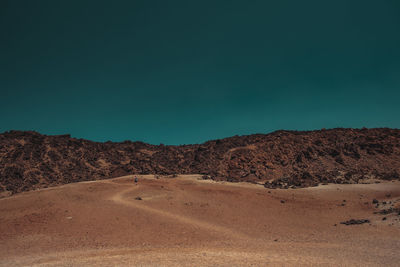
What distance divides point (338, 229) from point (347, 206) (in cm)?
499

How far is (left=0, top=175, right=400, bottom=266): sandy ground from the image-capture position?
7.88 metres

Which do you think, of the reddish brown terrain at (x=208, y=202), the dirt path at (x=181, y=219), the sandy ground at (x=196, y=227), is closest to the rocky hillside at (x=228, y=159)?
the reddish brown terrain at (x=208, y=202)

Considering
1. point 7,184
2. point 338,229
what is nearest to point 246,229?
point 338,229

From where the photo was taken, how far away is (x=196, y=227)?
1180 centimetres

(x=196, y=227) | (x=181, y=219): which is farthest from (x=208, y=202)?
(x=196, y=227)

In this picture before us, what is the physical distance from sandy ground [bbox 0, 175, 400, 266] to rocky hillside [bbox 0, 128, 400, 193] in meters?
4.99

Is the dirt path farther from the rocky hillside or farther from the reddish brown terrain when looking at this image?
the rocky hillside

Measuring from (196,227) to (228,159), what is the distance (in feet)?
53.0

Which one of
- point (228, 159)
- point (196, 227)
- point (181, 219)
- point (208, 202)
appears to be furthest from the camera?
point (228, 159)

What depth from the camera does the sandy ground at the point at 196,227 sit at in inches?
310

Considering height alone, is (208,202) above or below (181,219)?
above

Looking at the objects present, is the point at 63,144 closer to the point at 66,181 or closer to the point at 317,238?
the point at 66,181

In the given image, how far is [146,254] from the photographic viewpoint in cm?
830

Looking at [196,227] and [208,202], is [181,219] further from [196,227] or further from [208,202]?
[208,202]
